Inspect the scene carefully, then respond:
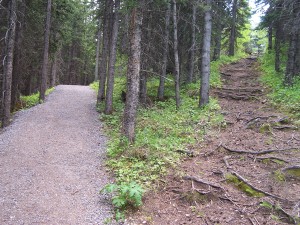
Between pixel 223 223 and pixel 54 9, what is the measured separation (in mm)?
16725

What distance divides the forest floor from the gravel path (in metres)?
1.50

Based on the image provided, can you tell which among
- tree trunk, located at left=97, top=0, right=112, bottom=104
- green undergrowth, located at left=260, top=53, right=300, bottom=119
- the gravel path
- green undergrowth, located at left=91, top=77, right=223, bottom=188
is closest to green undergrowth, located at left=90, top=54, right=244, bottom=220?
green undergrowth, located at left=91, top=77, right=223, bottom=188

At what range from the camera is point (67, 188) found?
20.9 ft

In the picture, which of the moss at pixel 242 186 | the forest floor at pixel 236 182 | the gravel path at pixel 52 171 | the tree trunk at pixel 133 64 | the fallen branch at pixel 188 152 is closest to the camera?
the forest floor at pixel 236 182

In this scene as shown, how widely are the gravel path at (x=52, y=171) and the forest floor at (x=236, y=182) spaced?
4.92 feet

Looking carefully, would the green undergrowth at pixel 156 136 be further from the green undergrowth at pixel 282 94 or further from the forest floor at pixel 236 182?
the green undergrowth at pixel 282 94

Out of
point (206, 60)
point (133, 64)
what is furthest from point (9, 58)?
point (206, 60)

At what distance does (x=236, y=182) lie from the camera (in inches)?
238

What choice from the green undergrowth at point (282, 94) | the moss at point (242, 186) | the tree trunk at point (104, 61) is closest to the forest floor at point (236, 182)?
the moss at point (242, 186)

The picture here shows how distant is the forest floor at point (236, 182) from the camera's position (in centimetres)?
505

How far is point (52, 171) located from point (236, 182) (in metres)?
4.86

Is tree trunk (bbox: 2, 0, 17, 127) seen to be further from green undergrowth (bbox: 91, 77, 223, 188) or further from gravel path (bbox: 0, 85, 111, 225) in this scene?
A: green undergrowth (bbox: 91, 77, 223, 188)

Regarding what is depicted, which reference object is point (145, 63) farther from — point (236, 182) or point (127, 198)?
point (127, 198)

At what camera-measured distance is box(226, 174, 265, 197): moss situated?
5.55 metres
